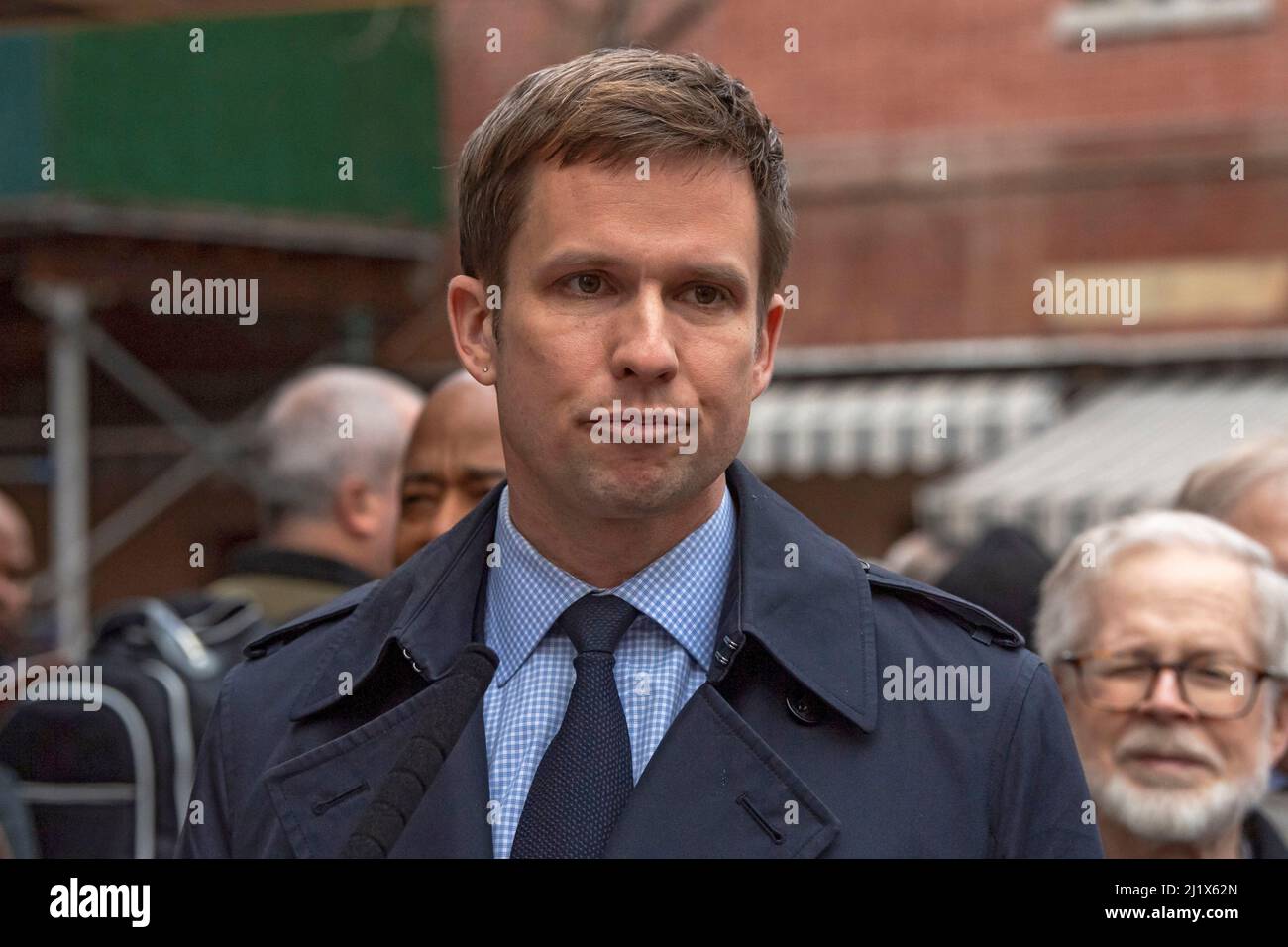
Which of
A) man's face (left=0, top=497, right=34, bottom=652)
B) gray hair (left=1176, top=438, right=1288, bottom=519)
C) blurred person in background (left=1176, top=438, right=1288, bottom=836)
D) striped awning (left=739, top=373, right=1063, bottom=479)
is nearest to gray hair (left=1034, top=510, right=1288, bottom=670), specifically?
blurred person in background (left=1176, top=438, right=1288, bottom=836)

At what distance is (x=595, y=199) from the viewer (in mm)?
2088

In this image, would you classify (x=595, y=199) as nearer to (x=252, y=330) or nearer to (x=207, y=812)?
(x=207, y=812)

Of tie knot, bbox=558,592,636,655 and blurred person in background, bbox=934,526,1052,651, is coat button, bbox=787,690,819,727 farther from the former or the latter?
blurred person in background, bbox=934,526,1052,651

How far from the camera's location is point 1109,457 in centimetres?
1252

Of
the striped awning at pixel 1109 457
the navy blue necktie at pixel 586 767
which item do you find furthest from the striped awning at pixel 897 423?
the navy blue necktie at pixel 586 767

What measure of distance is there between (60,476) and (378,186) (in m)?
3.13

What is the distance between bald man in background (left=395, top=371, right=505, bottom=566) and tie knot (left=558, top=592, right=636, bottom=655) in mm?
1988

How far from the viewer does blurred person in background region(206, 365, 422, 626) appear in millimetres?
4969

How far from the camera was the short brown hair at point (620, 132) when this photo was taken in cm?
210

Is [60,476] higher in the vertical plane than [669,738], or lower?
higher

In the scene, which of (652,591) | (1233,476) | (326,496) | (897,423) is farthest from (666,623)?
(897,423)

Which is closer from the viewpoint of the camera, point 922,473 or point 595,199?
point 595,199

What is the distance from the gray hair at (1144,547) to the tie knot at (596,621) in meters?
1.43
